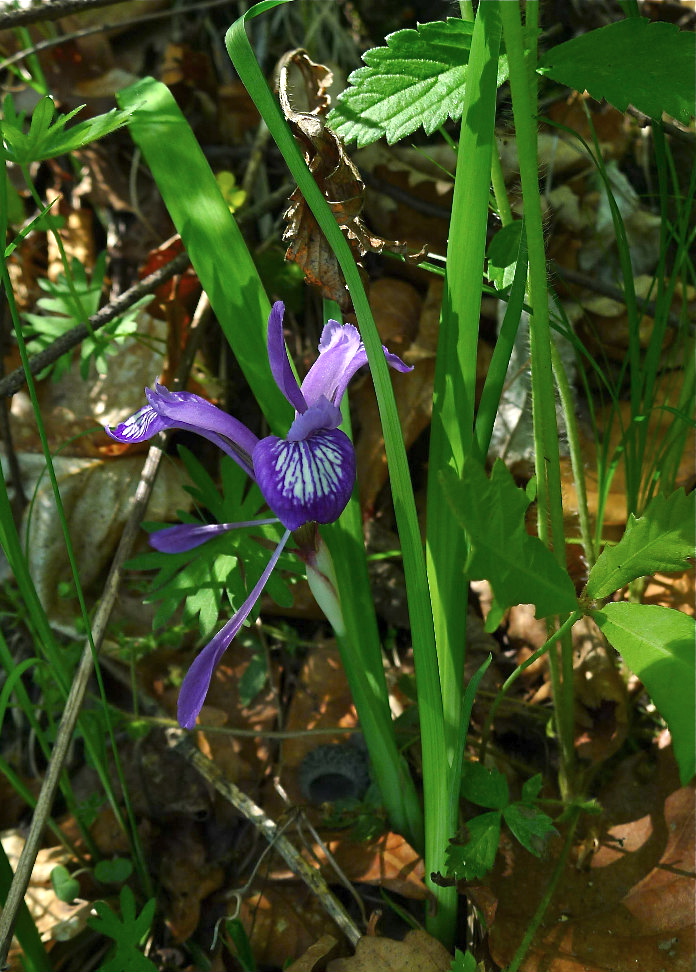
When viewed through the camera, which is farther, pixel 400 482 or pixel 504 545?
pixel 400 482

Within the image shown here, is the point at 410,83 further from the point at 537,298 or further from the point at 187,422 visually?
the point at 187,422

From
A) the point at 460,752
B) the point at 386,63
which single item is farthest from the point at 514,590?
the point at 386,63

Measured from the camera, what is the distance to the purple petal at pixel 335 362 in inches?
41.1

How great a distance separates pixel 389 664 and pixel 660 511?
994 mm

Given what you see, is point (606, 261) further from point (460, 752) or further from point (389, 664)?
point (460, 752)

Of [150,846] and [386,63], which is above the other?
[386,63]

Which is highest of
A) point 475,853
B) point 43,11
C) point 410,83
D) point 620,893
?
point 43,11

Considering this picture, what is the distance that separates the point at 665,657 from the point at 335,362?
0.55 metres

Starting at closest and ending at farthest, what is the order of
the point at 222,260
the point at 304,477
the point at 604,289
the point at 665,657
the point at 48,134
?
the point at 665,657 → the point at 304,477 → the point at 48,134 → the point at 222,260 → the point at 604,289

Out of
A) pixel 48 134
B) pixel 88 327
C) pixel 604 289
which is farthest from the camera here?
pixel 604 289

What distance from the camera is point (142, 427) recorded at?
1.08 meters

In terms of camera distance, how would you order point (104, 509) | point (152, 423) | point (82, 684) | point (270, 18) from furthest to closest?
point (270, 18) < point (104, 509) < point (82, 684) < point (152, 423)

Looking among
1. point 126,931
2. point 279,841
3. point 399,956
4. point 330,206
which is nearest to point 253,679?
point 279,841

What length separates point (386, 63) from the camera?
42.6 inches
